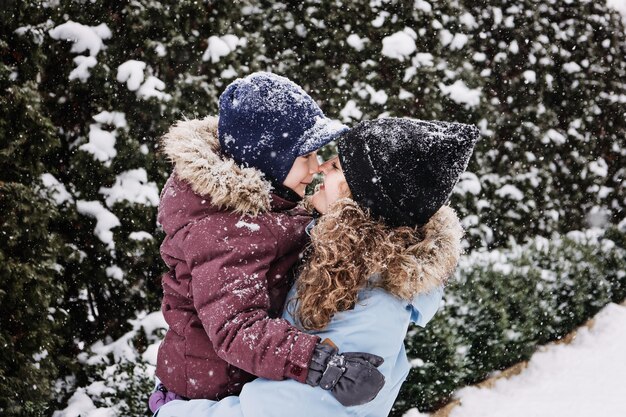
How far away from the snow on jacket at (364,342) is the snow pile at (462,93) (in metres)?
3.61

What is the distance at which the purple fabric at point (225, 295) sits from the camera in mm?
1517

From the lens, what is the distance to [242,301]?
5.14 feet

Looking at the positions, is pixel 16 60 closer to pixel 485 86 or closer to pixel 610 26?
pixel 485 86

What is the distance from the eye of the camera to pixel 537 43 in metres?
6.00

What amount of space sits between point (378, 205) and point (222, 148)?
2.03ft

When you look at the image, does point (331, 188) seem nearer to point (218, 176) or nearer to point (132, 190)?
point (218, 176)

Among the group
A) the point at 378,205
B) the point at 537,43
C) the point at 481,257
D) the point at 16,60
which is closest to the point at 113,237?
the point at 16,60

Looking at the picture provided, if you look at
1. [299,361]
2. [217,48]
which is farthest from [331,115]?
[299,361]

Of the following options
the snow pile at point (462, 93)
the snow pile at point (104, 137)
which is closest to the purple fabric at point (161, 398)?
the snow pile at point (104, 137)

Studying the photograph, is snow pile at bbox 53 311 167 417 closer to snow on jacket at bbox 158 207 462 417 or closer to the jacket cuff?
snow on jacket at bbox 158 207 462 417

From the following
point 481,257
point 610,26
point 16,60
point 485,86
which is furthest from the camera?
point 610,26

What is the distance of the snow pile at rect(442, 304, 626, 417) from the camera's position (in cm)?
454

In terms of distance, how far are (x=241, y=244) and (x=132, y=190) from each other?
219 cm

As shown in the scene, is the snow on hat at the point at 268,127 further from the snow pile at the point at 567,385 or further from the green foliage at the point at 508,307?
the snow pile at the point at 567,385
